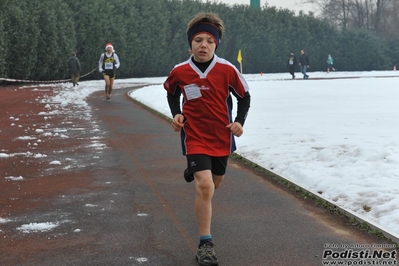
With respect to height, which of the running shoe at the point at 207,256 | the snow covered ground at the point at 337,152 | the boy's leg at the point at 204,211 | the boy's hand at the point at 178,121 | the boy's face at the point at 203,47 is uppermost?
the boy's face at the point at 203,47

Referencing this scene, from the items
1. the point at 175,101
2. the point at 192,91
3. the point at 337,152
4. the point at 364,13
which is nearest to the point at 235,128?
the point at 192,91

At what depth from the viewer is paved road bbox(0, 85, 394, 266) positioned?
472 cm

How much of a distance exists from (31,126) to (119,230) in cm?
901

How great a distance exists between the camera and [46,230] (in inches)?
215

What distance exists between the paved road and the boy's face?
1517 mm

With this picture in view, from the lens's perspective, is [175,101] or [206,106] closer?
[206,106]

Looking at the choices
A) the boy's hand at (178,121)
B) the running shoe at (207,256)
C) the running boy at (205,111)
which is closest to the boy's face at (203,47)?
the running boy at (205,111)

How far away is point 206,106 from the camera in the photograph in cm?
466

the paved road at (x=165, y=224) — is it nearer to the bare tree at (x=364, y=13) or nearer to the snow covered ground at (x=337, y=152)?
the snow covered ground at (x=337, y=152)

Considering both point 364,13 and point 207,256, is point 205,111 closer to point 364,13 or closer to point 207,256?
point 207,256

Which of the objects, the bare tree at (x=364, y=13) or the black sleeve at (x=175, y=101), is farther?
the bare tree at (x=364, y=13)

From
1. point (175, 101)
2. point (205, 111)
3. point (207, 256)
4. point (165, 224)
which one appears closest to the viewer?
point (207, 256)

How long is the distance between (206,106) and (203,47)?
1.46 ft

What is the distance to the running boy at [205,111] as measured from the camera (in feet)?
15.1
